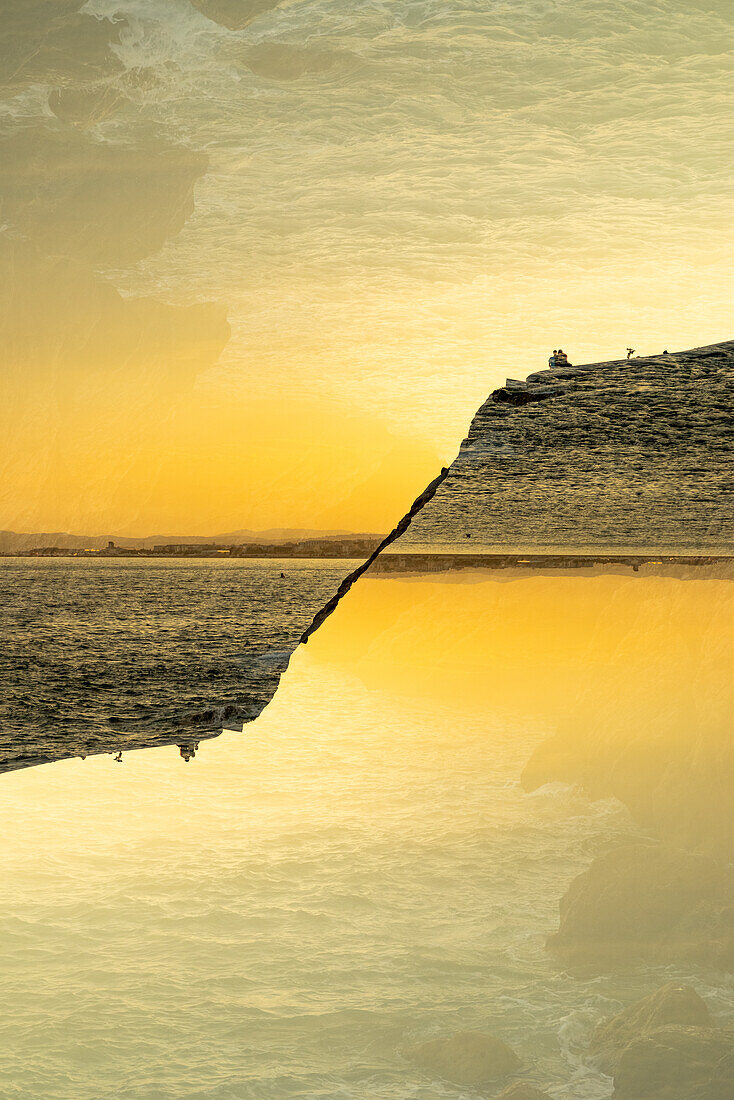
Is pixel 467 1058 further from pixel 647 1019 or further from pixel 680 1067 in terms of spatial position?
pixel 680 1067

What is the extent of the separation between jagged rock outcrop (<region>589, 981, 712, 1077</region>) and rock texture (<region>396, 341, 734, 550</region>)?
4272mm

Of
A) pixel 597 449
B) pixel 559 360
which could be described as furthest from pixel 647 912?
pixel 597 449

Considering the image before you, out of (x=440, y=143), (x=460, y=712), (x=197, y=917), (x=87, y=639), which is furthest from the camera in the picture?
(x=460, y=712)

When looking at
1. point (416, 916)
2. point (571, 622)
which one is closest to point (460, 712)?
point (571, 622)

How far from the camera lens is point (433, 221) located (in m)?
5.47

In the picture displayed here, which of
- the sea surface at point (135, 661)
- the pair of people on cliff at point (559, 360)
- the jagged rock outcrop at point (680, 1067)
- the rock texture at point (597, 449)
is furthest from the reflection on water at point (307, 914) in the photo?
the pair of people on cliff at point (559, 360)

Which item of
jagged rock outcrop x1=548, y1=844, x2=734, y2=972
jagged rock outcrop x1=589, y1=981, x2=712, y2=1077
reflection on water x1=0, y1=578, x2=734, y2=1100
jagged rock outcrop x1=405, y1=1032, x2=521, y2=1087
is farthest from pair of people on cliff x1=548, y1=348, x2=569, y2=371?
jagged rock outcrop x1=548, y1=844, x2=734, y2=972

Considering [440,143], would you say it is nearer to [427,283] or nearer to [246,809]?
[427,283]

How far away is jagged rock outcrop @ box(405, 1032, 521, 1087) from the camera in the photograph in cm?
601

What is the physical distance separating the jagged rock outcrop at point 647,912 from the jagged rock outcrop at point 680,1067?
218cm

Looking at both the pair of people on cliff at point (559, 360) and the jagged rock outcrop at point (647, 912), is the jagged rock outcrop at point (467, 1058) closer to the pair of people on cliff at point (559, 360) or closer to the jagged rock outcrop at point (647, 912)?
the jagged rock outcrop at point (647, 912)

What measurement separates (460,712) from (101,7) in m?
28.0

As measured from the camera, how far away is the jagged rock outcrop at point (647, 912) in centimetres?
816

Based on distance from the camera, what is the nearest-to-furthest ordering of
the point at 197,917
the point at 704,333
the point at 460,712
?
the point at 704,333 < the point at 197,917 < the point at 460,712
